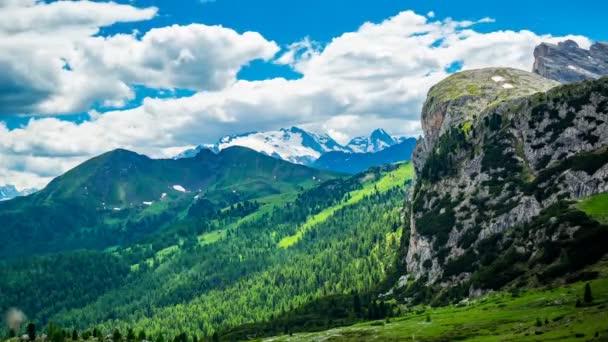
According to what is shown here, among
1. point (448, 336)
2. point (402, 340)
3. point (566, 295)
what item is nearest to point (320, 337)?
point (402, 340)

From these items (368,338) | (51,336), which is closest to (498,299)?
(368,338)

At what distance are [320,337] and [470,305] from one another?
176ft

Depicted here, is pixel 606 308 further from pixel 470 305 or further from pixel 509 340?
pixel 470 305

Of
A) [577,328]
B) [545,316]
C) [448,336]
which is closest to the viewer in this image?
[577,328]

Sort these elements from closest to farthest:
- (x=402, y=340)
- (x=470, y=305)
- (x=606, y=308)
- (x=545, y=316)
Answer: (x=606, y=308), (x=545, y=316), (x=402, y=340), (x=470, y=305)

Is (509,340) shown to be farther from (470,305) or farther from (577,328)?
(470,305)

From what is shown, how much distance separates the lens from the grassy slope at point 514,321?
4385 inches

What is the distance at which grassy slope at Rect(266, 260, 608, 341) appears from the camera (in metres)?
111

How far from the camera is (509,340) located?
113 m

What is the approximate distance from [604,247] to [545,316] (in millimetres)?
61010

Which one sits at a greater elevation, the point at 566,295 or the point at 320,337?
the point at 566,295

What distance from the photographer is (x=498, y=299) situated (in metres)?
185

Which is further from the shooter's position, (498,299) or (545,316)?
(498,299)

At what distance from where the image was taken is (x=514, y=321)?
451 feet
